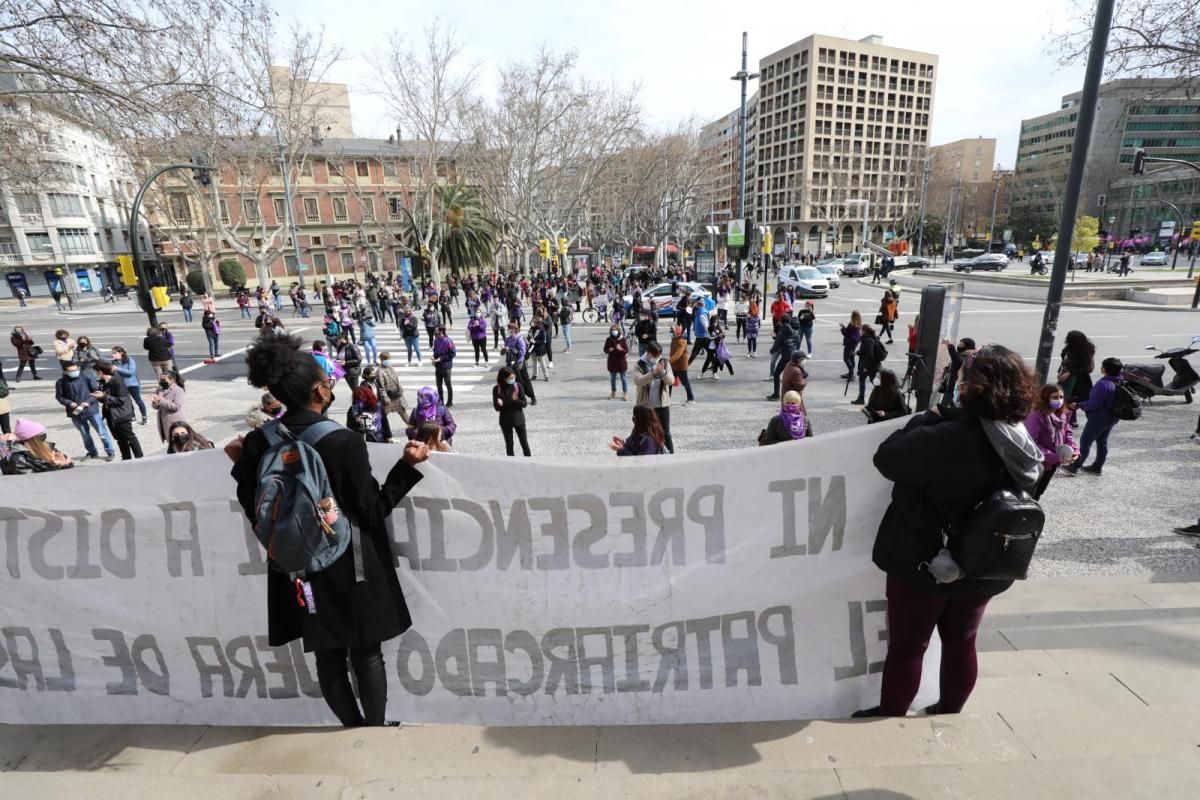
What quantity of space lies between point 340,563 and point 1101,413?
25.8ft

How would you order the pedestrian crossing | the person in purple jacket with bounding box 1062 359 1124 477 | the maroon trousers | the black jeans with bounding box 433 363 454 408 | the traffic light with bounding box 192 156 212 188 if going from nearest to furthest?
the maroon trousers
the person in purple jacket with bounding box 1062 359 1124 477
the black jeans with bounding box 433 363 454 408
the pedestrian crossing
the traffic light with bounding box 192 156 212 188

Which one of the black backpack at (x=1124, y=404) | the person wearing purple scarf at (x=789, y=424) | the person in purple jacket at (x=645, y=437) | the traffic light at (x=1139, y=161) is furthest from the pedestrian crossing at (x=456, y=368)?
the traffic light at (x=1139, y=161)

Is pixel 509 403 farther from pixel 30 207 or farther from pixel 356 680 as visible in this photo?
pixel 30 207

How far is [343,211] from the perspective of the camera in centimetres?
6141

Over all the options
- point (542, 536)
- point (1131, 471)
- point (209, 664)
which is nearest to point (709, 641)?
point (542, 536)

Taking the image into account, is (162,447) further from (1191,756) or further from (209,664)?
(1191,756)

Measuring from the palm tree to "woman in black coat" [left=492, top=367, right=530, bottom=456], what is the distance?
134 feet

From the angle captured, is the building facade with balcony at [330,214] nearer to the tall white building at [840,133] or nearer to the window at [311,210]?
the window at [311,210]

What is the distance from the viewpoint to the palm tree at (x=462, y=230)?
151ft

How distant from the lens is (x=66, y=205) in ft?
166

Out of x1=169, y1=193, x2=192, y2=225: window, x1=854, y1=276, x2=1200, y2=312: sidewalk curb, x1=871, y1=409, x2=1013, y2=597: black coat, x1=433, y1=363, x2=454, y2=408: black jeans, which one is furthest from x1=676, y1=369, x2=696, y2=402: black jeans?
x1=169, y1=193, x2=192, y2=225: window

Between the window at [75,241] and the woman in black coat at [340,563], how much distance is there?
217 feet

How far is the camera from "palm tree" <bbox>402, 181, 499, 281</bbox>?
151 ft

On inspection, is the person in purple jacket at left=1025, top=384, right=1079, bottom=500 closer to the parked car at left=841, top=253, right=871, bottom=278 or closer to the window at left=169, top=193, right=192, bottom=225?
the parked car at left=841, top=253, right=871, bottom=278
